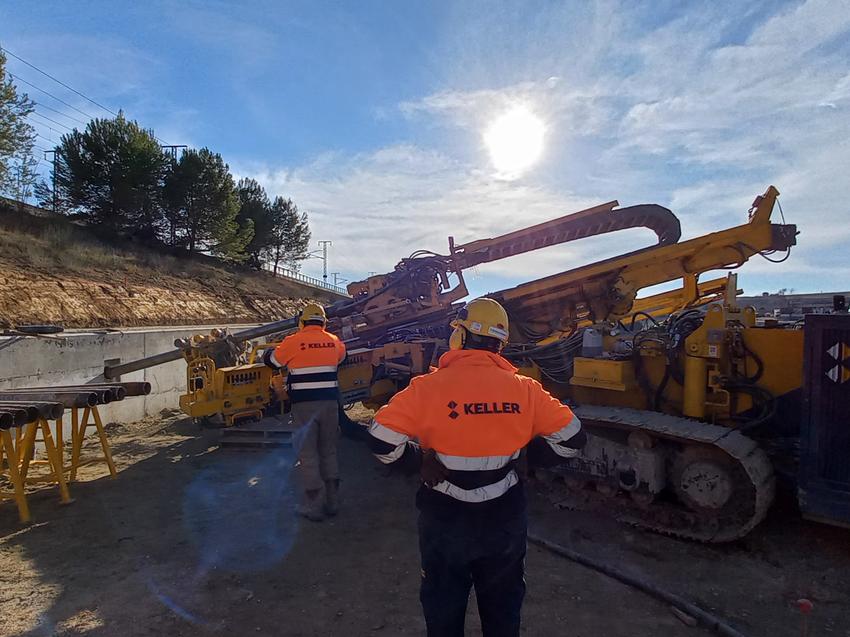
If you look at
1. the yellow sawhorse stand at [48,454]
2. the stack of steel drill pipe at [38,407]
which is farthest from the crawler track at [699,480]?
the yellow sawhorse stand at [48,454]

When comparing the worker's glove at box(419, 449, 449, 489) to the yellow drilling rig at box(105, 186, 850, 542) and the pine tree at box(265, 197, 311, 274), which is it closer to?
the yellow drilling rig at box(105, 186, 850, 542)

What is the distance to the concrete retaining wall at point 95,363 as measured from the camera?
24.8ft

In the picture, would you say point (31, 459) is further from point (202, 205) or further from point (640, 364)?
point (202, 205)

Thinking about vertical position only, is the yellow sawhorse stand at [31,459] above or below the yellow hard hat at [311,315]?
below

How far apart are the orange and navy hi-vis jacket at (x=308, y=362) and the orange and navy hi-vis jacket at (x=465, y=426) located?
9.80 ft

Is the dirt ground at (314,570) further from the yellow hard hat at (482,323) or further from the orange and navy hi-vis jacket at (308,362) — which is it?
the yellow hard hat at (482,323)

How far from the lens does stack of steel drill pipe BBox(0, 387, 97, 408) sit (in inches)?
208

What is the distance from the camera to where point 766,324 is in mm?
5191

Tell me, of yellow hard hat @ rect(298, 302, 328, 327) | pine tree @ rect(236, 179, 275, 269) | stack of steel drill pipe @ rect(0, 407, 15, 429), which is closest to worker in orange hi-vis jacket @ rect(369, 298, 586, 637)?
yellow hard hat @ rect(298, 302, 328, 327)

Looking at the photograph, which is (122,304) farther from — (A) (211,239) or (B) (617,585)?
(B) (617,585)

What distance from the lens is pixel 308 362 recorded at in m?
5.33

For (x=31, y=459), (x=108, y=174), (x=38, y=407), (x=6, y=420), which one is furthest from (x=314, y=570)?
(x=108, y=174)

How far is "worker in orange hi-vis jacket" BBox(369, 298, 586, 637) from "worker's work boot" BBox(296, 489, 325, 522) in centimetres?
288

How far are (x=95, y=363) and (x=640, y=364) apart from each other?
321 inches
